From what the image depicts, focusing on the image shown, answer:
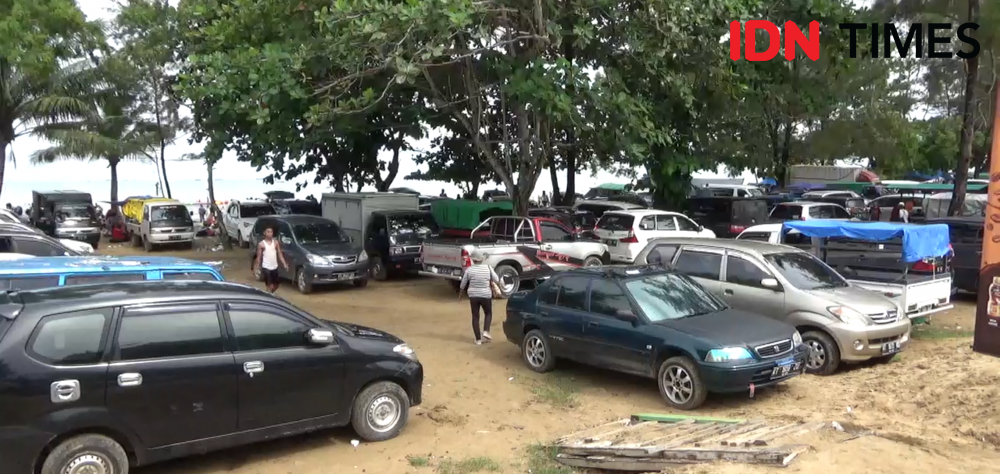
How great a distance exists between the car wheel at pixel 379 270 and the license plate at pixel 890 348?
40.2ft

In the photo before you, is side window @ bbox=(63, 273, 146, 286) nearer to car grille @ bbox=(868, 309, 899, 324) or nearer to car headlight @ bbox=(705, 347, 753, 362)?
car headlight @ bbox=(705, 347, 753, 362)

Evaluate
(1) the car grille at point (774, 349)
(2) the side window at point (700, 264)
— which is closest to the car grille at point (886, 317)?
(1) the car grille at point (774, 349)

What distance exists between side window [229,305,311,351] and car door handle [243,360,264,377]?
0.43 feet

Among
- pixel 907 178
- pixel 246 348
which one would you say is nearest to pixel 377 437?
pixel 246 348

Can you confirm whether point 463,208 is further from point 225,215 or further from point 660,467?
point 660,467

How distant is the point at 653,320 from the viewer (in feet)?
29.3

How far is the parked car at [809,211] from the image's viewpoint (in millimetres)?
21719

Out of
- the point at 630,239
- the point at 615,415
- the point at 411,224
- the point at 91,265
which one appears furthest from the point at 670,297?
the point at 411,224

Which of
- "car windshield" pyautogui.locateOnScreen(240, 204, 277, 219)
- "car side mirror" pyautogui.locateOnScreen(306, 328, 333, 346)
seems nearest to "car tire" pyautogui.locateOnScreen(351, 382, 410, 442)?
"car side mirror" pyautogui.locateOnScreen(306, 328, 333, 346)

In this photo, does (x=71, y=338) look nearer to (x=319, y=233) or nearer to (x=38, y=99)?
(x=319, y=233)

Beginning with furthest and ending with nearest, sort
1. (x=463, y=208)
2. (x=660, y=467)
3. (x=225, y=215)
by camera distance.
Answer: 1. (x=225, y=215)
2. (x=463, y=208)
3. (x=660, y=467)

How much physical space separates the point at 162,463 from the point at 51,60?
809 inches

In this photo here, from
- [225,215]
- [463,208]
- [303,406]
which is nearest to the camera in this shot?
[303,406]

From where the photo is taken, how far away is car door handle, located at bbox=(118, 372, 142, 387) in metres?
5.95
